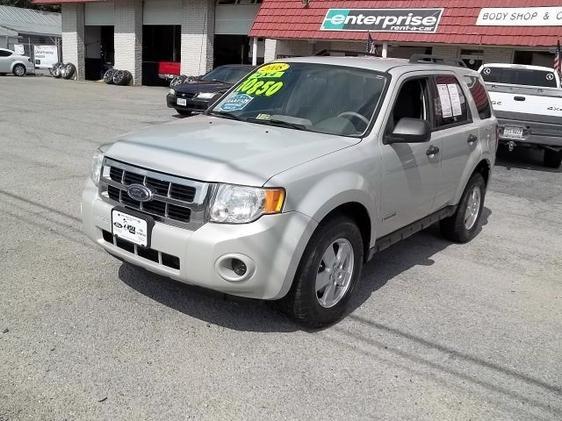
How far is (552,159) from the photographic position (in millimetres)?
11617

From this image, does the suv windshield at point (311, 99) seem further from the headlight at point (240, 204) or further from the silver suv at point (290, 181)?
the headlight at point (240, 204)

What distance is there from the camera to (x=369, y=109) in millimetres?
4461

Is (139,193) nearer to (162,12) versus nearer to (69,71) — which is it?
(162,12)

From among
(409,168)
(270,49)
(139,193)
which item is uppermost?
(270,49)

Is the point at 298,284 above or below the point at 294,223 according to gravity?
below

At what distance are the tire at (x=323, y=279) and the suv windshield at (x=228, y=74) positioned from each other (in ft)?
39.7

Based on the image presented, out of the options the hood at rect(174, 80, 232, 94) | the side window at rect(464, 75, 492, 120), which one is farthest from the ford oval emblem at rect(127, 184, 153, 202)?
the hood at rect(174, 80, 232, 94)

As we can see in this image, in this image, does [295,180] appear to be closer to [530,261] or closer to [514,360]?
[514,360]

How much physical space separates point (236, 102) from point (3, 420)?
311cm

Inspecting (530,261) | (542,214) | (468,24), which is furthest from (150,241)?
(468,24)

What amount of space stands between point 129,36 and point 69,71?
552 centimetres

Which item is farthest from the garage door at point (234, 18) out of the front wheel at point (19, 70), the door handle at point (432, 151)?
the door handle at point (432, 151)

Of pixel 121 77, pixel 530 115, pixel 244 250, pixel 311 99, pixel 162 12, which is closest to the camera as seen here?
pixel 244 250

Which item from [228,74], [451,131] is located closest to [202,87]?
[228,74]
